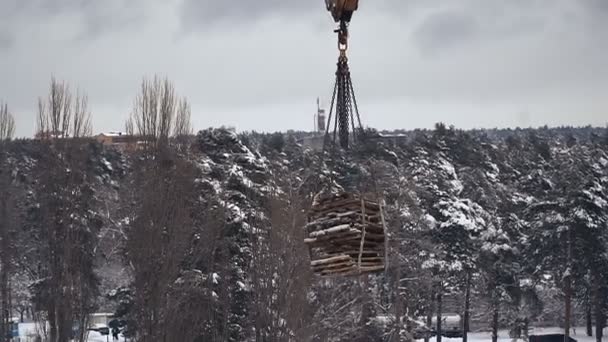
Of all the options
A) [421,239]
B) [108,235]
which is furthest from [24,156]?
[421,239]

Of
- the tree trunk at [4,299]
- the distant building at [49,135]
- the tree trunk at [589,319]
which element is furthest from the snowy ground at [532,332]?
Result: the distant building at [49,135]

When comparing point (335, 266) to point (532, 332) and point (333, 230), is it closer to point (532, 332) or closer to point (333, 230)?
Answer: point (333, 230)

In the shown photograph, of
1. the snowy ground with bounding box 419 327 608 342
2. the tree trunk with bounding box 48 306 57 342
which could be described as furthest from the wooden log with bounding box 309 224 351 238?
the snowy ground with bounding box 419 327 608 342

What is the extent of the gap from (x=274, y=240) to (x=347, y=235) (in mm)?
14617

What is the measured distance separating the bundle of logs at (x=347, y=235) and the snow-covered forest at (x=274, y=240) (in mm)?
5289

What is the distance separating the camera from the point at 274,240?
21000mm

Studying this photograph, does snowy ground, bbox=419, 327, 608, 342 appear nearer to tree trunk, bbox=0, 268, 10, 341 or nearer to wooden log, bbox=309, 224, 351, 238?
tree trunk, bbox=0, 268, 10, 341

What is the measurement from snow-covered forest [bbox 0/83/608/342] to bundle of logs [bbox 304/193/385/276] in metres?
5.29

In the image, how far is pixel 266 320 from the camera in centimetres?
2070

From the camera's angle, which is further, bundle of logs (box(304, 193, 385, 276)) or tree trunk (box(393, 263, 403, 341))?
tree trunk (box(393, 263, 403, 341))

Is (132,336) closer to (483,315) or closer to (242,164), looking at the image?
(242,164)

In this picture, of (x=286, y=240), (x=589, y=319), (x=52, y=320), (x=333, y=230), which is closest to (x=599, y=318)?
(x=589, y=319)

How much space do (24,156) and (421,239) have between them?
28219 mm

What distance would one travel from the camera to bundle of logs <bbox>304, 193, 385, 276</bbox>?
6469mm
